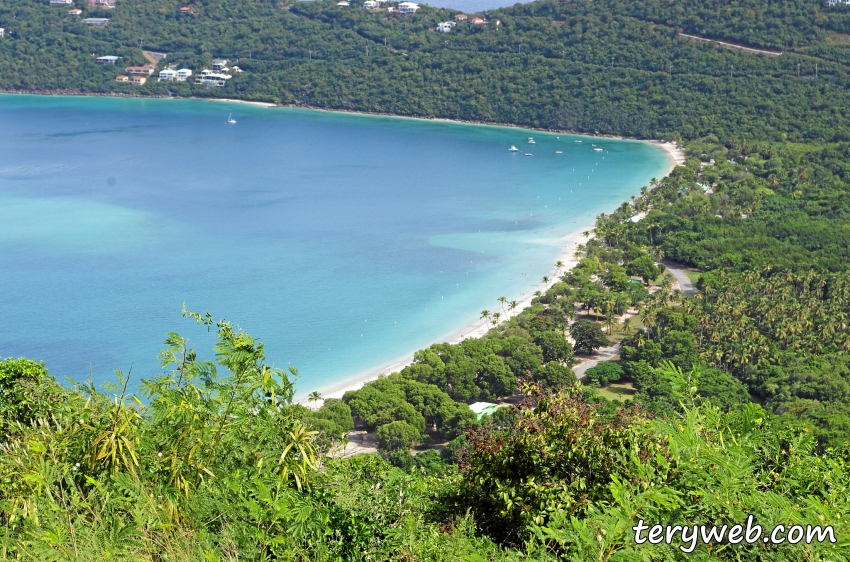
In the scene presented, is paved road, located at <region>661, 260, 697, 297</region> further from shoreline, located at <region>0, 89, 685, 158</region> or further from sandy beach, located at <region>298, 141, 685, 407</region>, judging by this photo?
shoreline, located at <region>0, 89, 685, 158</region>

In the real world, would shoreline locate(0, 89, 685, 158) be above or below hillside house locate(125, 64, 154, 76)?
below

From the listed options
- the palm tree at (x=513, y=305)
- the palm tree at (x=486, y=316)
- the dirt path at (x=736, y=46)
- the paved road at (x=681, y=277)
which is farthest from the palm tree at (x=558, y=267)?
the dirt path at (x=736, y=46)

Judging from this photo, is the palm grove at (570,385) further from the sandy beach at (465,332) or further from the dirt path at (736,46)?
the sandy beach at (465,332)

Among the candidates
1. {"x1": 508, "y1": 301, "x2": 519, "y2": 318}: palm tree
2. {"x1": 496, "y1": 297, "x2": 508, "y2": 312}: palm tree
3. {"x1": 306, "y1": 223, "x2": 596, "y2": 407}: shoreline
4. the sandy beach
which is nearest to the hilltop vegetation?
the sandy beach

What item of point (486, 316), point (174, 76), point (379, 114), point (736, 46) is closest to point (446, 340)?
point (486, 316)

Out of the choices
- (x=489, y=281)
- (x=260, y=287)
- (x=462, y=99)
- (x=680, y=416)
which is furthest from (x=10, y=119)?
(x=680, y=416)

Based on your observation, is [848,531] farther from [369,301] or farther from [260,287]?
[260,287]

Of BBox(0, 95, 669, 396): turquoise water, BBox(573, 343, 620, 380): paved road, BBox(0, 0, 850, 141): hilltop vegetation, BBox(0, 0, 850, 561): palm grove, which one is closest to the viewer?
BBox(0, 0, 850, 561): palm grove

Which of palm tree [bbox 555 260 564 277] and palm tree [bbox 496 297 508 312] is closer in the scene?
palm tree [bbox 496 297 508 312]

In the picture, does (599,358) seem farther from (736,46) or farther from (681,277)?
(736,46)
